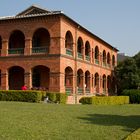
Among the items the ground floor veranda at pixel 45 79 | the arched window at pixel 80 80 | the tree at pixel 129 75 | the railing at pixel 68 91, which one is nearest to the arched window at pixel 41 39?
the ground floor veranda at pixel 45 79

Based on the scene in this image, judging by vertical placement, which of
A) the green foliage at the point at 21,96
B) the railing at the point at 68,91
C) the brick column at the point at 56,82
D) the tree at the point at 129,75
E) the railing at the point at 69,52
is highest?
the railing at the point at 69,52

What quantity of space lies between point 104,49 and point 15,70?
1711cm

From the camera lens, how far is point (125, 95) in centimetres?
4141

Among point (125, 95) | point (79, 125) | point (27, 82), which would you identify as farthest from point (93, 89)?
point (79, 125)

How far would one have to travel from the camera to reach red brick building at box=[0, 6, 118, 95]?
Result: 33.0 meters

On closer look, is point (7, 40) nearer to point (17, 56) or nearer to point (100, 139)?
point (17, 56)

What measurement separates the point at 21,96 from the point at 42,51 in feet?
23.1

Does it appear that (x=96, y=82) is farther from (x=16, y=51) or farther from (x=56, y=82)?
(x=56, y=82)

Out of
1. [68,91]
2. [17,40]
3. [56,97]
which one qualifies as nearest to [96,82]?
[68,91]

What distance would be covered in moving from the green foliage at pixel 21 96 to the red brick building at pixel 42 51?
4927mm

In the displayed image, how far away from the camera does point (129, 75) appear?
1874 inches

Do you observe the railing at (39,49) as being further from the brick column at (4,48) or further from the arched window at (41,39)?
the brick column at (4,48)

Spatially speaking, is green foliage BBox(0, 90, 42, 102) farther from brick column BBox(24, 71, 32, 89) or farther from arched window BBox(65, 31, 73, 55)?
arched window BBox(65, 31, 73, 55)

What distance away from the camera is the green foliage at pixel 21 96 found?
27891mm
